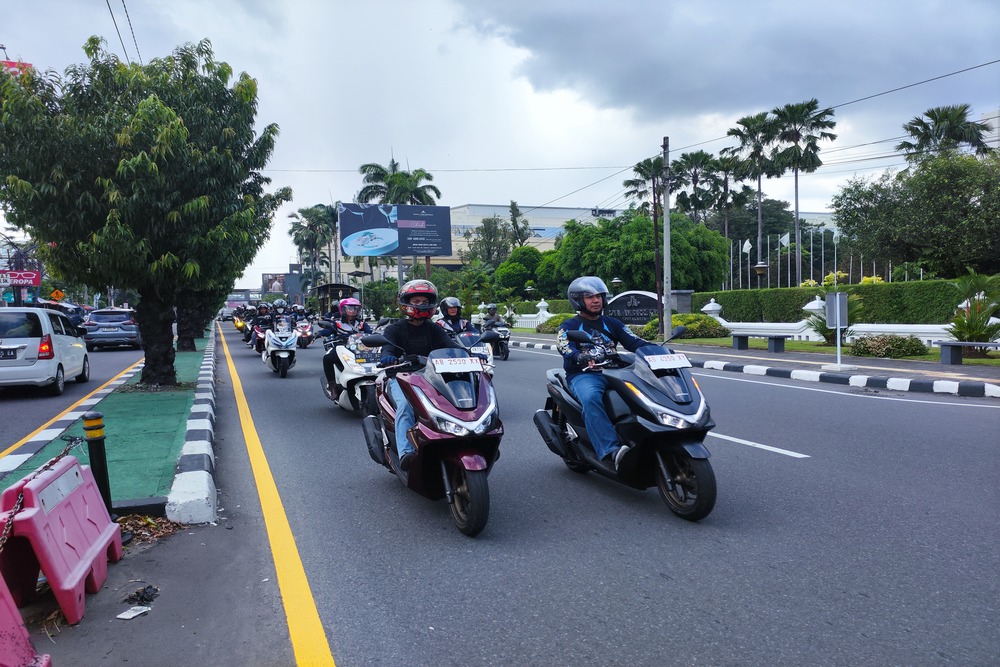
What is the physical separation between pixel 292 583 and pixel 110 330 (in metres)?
24.2

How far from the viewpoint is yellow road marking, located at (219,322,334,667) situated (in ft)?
10.4

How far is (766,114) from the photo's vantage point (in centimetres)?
4738

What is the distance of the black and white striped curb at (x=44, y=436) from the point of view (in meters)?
6.41

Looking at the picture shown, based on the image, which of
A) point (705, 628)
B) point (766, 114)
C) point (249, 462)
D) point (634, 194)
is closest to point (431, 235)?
point (634, 194)

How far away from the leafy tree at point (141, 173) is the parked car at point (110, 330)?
563 inches

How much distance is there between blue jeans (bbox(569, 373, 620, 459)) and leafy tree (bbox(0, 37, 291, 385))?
7.58 metres

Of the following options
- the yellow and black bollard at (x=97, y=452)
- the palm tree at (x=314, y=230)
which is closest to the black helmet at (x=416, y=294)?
the yellow and black bollard at (x=97, y=452)

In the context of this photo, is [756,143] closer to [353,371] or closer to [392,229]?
[392,229]

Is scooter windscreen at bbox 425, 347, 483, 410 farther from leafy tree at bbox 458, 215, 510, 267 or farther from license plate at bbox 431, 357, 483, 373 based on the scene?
leafy tree at bbox 458, 215, 510, 267

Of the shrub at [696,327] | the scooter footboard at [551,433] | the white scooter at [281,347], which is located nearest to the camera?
the scooter footboard at [551,433]

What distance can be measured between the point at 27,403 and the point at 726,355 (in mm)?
15104

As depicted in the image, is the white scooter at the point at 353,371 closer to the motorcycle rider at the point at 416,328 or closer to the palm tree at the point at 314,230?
the motorcycle rider at the point at 416,328

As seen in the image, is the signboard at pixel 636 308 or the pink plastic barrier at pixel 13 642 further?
the signboard at pixel 636 308

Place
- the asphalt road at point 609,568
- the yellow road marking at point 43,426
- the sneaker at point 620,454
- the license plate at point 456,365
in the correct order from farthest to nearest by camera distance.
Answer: the yellow road marking at point 43,426 < the sneaker at point 620,454 < the license plate at point 456,365 < the asphalt road at point 609,568
